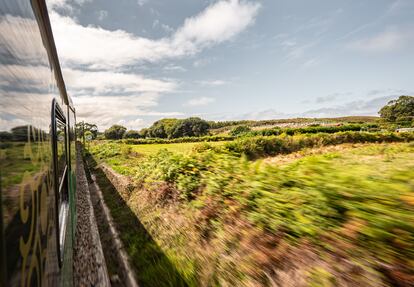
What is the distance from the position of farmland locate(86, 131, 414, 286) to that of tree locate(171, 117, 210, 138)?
75.3 metres

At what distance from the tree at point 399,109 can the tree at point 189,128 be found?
204 ft

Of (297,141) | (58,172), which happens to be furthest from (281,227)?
(297,141)

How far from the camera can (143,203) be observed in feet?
26.3

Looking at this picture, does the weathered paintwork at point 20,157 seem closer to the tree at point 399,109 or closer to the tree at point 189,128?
the tree at point 189,128

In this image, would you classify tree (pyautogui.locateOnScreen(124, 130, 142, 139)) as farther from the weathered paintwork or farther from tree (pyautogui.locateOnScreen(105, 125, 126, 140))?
the weathered paintwork

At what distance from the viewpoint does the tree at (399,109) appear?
7800cm

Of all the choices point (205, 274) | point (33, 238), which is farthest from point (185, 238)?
point (33, 238)

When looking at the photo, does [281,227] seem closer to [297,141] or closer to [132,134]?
[297,141]

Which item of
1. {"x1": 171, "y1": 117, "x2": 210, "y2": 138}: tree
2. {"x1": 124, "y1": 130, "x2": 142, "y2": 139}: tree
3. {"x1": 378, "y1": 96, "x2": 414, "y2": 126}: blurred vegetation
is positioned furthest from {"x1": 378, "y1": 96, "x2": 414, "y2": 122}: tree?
{"x1": 124, "y1": 130, "x2": 142, "y2": 139}: tree

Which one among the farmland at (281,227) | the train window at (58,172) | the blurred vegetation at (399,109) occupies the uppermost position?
the blurred vegetation at (399,109)

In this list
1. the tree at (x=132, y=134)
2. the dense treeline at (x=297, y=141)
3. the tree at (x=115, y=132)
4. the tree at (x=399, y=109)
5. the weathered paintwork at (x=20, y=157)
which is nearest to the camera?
the weathered paintwork at (x=20, y=157)

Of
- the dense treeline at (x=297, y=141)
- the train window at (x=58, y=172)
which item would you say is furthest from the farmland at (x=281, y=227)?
the dense treeline at (x=297, y=141)

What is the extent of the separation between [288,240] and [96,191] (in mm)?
10151

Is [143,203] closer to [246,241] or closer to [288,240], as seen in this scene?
[246,241]
